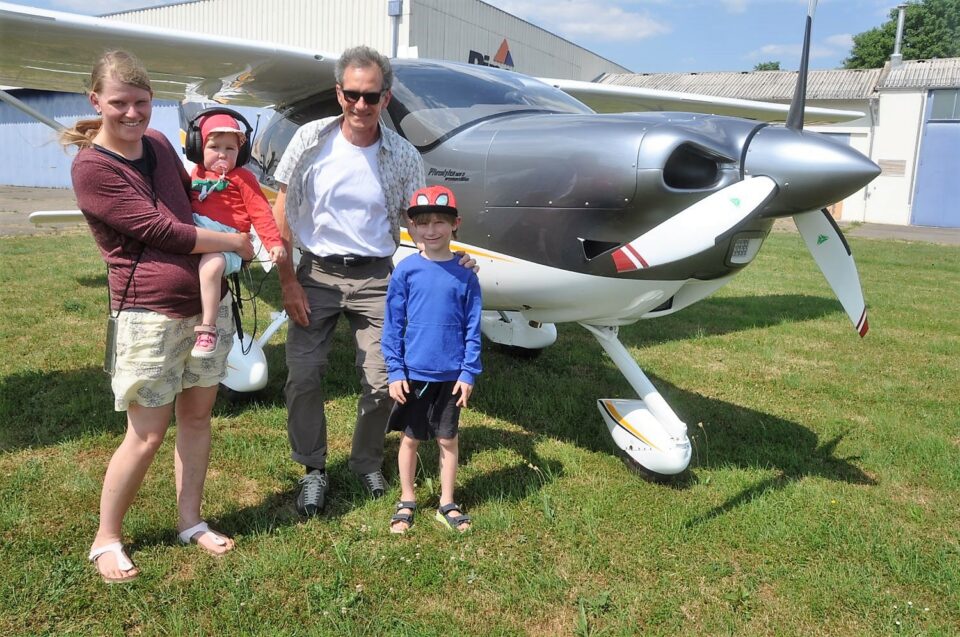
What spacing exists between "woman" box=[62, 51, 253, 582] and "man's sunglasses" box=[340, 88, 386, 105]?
732 millimetres

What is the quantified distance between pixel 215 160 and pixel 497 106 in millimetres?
1851

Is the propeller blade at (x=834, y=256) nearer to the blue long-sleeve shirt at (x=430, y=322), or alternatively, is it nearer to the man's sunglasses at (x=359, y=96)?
the blue long-sleeve shirt at (x=430, y=322)

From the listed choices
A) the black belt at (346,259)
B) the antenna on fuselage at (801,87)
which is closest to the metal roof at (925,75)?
the antenna on fuselage at (801,87)

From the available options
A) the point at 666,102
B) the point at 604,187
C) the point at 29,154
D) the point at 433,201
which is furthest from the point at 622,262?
the point at 29,154

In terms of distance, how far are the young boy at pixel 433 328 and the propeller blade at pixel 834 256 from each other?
1700mm

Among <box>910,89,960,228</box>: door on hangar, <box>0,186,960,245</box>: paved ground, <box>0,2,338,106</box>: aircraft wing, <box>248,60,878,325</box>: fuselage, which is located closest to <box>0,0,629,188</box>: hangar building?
<box>0,186,960,245</box>: paved ground

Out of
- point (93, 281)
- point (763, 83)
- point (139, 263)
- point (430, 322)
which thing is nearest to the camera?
point (139, 263)

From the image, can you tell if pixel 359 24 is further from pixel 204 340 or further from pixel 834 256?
pixel 204 340

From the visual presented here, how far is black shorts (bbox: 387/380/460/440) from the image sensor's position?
3.00m

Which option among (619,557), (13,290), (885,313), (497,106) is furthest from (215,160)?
(885,313)

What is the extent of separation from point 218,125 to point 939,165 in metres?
32.1

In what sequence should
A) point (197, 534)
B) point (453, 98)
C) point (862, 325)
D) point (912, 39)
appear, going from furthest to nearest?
point (912, 39), point (453, 98), point (862, 325), point (197, 534)

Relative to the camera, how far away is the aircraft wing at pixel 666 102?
A: 7.38 m

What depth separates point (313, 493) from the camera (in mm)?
3145
